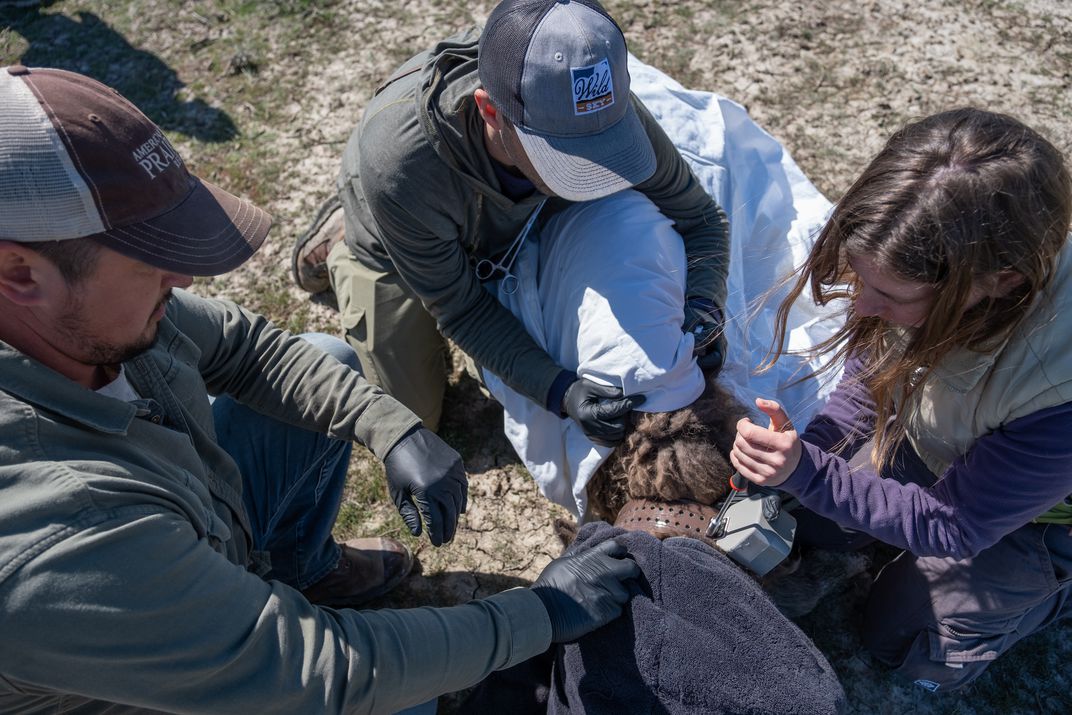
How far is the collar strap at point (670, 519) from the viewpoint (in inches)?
78.5

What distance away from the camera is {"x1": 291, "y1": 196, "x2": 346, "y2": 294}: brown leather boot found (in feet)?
10.6

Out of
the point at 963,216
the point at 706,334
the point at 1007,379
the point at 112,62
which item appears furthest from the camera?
the point at 112,62

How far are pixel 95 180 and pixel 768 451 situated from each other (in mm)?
1584

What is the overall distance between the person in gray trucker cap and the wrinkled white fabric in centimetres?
9

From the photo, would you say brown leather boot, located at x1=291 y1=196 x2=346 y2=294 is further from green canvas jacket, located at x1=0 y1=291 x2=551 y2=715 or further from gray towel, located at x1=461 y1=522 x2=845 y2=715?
gray towel, located at x1=461 y1=522 x2=845 y2=715

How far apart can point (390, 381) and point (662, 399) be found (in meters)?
1.21

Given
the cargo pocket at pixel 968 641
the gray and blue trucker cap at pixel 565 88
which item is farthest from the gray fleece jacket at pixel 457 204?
the cargo pocket at pixel 968 641

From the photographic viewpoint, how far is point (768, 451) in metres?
1.86

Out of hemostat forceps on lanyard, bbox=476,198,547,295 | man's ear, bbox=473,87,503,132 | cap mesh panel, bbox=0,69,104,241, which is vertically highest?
cap mesh panel, bbox=0,69,104,241

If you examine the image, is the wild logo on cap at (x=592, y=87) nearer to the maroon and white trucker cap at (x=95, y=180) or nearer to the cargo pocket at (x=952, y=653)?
the maroon and white trucker cap at (x=95, y=180)

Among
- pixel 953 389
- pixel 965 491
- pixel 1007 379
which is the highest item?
pixel 1007 379

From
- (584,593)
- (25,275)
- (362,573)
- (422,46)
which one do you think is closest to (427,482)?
(584,593)

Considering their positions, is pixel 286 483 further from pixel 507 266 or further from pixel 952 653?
pixel 952 653

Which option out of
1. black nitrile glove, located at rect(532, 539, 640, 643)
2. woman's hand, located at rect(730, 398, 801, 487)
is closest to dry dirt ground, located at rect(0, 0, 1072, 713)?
black nitrile glove, located at rect(532, 539, 640, 643)
